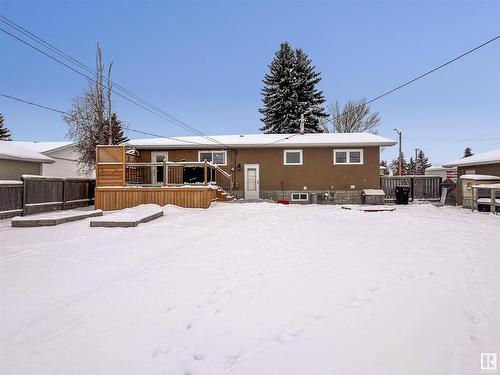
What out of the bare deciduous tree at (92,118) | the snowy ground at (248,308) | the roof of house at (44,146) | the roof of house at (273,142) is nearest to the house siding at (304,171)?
the roof of house at (273,142)

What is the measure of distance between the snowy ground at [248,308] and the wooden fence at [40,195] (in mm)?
6096

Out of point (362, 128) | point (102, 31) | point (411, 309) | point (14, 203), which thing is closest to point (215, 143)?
point (14, 203)

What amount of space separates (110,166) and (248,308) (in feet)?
36.8

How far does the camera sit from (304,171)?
17719 mm

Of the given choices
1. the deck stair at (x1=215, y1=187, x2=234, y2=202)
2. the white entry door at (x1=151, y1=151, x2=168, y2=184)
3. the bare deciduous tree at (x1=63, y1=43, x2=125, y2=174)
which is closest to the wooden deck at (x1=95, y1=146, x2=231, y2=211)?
the deck stair at (x1=215, y1=187, x2=234, y2=202)

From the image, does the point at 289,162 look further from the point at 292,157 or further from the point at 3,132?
the point at 3,132

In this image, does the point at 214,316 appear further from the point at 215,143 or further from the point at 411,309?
the point at 215,143

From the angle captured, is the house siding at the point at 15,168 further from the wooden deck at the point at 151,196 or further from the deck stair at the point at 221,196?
the deck stair at the point at 221,196

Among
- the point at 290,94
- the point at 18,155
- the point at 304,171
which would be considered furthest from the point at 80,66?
the point at 290,94

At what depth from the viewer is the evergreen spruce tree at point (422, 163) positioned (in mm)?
60972

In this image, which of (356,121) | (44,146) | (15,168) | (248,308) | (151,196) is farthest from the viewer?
(356,121)

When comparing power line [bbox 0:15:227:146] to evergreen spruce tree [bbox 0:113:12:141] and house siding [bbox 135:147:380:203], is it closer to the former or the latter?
house siding [bbox 135:147:380:203]

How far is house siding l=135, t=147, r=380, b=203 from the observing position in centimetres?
1750

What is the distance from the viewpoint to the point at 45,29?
1487cm
